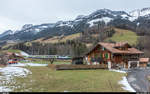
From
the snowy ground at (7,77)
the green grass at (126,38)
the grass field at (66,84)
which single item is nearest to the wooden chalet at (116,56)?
the grass field at (66,84)

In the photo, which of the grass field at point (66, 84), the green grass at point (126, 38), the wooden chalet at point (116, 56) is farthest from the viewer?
the green grass at point (126, 38)

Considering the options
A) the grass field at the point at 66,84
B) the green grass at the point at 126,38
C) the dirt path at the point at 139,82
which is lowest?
the dirt path at the point at 139,82

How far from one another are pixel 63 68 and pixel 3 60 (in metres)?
22.0

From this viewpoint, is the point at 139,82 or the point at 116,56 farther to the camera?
the point at 116,56

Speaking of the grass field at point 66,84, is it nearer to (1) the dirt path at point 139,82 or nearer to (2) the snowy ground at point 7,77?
(2) the snowy ground at point 7,77

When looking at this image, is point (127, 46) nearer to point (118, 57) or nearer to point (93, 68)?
point (118, 57)

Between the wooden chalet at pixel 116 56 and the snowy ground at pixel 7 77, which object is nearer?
the snowy ground at pixel 7 77

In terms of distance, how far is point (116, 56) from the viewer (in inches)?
1884

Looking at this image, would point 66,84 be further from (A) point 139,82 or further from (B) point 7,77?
(A) point 139,82

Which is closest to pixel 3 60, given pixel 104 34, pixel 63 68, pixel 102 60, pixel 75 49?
pixel 63 68

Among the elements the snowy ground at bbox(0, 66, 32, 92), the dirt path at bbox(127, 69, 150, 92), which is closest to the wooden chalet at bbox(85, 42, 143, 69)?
the dirt path at bbox(127, 69, 150, 92)

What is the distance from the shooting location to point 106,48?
159 feet

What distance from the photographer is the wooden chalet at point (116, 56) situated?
47.3 m

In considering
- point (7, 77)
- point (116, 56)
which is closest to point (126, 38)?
point (116, 56)
